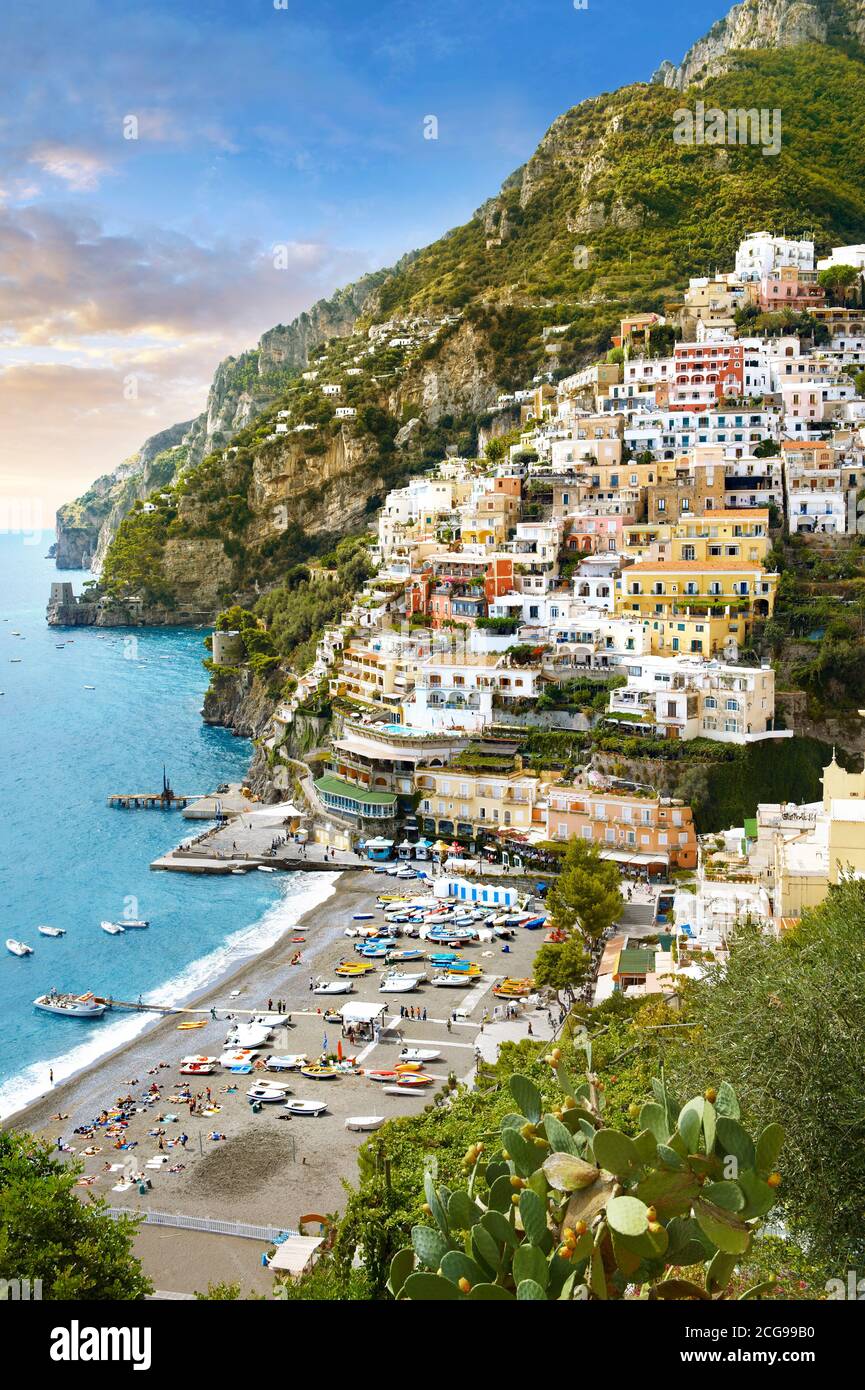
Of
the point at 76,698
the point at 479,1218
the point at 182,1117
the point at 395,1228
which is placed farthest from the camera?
the point at 76,698

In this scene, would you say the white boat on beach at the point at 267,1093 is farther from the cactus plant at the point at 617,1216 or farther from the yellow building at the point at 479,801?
the cactus plant at the point at 617,1216

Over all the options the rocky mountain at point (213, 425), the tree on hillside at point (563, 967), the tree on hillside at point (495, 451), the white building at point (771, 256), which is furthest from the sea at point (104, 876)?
the rocky mountain at point (213, 425)

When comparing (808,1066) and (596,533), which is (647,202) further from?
(808,1066)

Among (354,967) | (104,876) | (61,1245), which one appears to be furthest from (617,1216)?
(104,876)

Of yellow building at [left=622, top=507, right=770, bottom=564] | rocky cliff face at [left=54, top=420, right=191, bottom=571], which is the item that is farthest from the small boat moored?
rocky cliff face at [left=54, top=420, right=191, bottom=571]

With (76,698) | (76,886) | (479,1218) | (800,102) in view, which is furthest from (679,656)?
(800,102)

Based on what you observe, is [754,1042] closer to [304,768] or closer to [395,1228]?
[395,1228]
